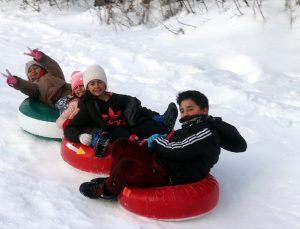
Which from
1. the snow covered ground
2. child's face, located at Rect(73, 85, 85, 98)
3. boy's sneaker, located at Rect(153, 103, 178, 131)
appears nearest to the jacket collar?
the snow covered ground

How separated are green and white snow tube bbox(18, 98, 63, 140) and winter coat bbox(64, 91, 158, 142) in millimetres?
435

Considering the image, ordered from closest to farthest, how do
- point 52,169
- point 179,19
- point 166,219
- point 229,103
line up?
point 166,219 → point 52,169 → point 229,103 → point 179,19

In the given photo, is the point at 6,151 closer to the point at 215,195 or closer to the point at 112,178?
the point at 112,178

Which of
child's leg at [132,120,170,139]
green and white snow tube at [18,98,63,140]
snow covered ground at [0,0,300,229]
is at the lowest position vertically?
snow covered ground at [0,0,300,229]

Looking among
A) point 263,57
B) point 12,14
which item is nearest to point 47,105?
point 263,57

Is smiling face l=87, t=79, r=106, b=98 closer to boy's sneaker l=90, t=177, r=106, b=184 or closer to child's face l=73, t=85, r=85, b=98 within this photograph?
child's face l=73, t=85, r=85, b=98

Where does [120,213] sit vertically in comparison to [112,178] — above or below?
below

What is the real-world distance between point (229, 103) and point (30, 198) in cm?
274

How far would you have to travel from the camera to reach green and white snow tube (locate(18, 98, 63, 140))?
423 centimetres

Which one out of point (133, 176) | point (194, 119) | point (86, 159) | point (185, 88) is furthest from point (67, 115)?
point (185, 88)

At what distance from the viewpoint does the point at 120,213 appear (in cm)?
316

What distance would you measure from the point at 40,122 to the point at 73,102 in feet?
1.15

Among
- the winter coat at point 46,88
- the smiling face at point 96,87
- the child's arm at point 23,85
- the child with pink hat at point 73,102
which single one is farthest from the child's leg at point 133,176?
the child's arm at point 23,85

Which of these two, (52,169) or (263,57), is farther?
(263,57)
